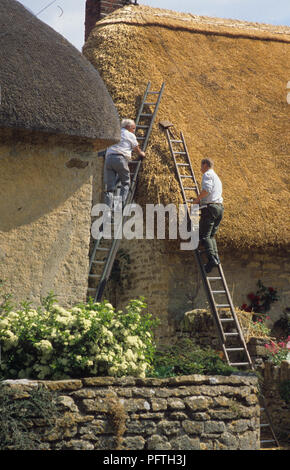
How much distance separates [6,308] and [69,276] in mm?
781

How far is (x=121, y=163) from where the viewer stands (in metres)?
9.45

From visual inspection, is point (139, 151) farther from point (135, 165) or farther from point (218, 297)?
point (218, 297)

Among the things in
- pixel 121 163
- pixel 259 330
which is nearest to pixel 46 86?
pixel 121 163

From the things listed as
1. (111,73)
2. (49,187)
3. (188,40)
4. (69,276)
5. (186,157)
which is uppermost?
(188,40)

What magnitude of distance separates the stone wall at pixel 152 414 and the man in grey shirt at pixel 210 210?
302 cm

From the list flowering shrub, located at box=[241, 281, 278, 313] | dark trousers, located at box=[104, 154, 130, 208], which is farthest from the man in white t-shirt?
flowering shrub, located at box=[241, 281, 278, 313]

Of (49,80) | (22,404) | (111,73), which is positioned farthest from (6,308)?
(111,73)

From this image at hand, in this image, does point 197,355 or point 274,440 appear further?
point 274,440

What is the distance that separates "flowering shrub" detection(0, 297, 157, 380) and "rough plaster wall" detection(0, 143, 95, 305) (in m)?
0.38

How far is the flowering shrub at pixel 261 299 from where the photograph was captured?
1050 cm

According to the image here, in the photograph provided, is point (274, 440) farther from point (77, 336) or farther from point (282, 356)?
point (77, 336)

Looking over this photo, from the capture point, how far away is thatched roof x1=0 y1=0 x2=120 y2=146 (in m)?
6.19

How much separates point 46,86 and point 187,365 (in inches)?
112

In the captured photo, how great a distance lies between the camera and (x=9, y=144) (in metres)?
6.37
